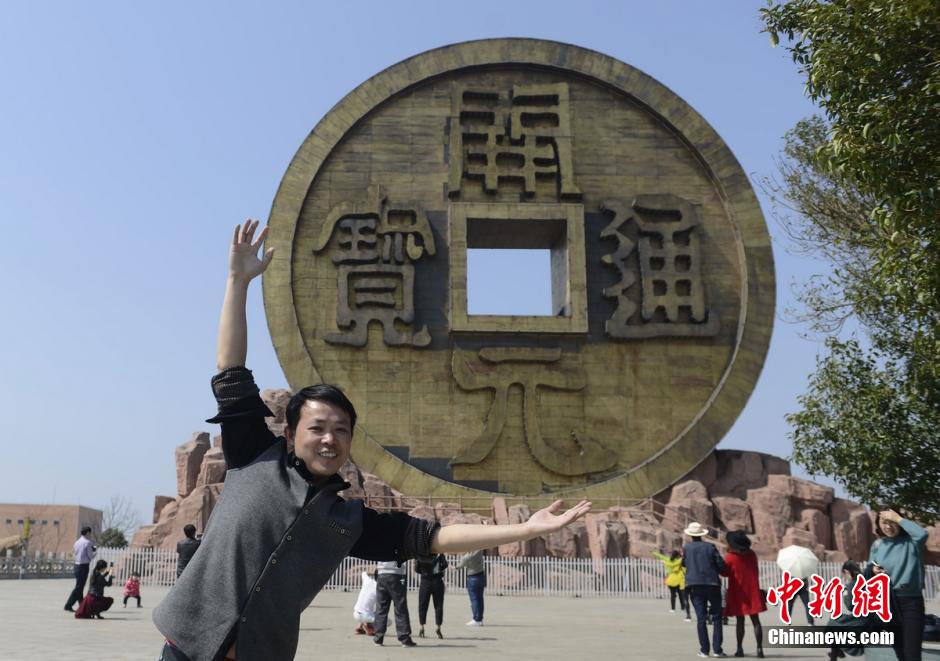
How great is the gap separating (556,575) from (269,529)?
61.4 feet

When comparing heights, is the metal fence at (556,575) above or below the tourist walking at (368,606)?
below

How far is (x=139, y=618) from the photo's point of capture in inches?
532

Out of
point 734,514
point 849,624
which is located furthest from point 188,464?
point 849,624

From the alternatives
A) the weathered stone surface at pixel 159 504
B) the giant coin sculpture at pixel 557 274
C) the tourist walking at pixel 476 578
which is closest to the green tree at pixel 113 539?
the weathered stone surface at pixel 159 504

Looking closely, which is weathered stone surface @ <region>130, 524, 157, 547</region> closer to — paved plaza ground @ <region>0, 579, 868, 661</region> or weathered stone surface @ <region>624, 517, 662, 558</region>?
paved plaza ground @ <region>0, 579, 868, 661</region>

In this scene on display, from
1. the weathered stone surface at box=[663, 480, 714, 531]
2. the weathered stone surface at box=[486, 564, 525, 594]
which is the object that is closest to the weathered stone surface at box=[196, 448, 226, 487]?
the weathered stone surface at box=[486, 564, 525, 594]

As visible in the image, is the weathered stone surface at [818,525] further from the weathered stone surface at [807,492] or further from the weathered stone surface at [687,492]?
the weathered stone surface at [687,492]

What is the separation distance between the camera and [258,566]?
8.71 feet

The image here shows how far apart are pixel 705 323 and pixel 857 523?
5.51 meters

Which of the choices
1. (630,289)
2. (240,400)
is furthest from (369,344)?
(240,400)

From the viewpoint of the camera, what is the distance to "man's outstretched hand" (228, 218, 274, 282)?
10.4ft

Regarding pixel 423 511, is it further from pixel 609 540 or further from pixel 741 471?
pixel 741 471

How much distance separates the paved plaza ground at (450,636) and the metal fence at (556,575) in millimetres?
3204

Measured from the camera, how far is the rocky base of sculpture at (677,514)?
69.4ft
